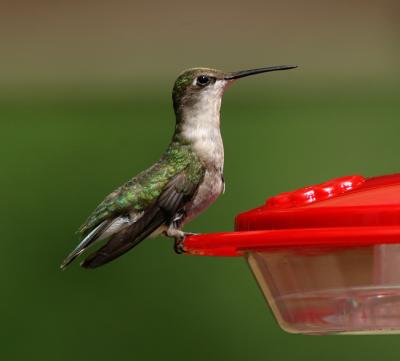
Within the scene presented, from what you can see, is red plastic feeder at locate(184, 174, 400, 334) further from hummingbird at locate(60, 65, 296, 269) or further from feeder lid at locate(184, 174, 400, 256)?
hummingbird at locate(60, 65, 296, 269)

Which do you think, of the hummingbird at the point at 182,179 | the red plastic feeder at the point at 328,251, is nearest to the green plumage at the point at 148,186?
the hummingbird at the point at 182,179

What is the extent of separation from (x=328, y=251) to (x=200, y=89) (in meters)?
0.99

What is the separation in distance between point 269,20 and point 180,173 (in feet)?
11.8

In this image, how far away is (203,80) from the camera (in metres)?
2.76

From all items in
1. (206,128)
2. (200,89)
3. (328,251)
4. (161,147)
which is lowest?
(161,147)

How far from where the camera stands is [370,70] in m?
5.74

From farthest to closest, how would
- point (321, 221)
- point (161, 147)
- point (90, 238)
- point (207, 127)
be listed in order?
point (161, 147), point (207, 127), point (90, 238), point (321, 221)

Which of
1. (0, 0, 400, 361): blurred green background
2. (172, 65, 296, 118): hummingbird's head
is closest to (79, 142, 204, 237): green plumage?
(172, 65, 296, 118): hummingbird's head

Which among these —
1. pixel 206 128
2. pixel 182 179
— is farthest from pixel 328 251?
pixel 206 128

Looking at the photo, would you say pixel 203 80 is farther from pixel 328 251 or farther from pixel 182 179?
pixel 328 251

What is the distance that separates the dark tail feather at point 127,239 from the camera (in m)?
2.26

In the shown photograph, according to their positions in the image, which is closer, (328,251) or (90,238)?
(328,251)

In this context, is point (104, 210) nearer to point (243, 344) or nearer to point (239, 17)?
point (243, 344)

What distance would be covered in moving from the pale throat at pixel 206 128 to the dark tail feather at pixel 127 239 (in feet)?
0.81
